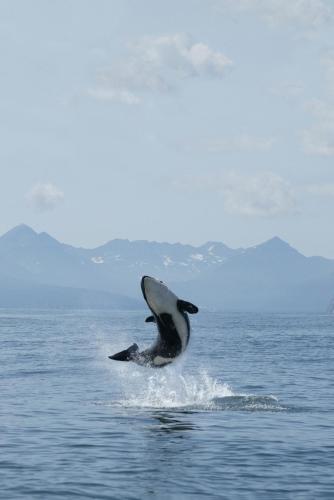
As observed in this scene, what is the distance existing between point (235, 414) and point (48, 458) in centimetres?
1071

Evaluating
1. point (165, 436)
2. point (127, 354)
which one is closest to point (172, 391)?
point (165, 436)

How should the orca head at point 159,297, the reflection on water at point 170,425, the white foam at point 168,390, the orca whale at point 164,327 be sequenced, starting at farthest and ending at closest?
the white foam at point 168,390 < the reflection on water at point 170,425 < the orca whale at point 164,327 < the orca head at point 159,297

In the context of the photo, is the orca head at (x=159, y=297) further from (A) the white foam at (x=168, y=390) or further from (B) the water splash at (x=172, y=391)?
(B) the water splash at (x=172, y=391)

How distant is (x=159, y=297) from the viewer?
26.6 metres

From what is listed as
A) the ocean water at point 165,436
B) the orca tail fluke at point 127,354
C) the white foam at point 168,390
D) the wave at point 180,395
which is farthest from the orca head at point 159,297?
the white foam at point 168,390

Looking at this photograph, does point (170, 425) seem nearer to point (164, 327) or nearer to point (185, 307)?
point (164, 327)

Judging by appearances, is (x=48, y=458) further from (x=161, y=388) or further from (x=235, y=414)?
(x=161, y=388)

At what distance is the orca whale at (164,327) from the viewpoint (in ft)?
86.6

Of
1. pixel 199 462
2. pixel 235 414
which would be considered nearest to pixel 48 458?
pixel 199 462

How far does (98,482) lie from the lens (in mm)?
20688

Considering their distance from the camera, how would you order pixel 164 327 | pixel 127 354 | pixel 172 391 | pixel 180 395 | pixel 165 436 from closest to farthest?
pixel 127 354
pixel 165 436
pixel 164 327
pixel 180 395
pixel 172 391

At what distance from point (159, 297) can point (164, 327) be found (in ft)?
3.85

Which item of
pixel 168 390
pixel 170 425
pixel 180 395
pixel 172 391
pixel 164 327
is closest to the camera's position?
pixel 164 327

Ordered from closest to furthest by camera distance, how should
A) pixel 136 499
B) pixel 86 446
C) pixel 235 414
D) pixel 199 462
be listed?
1. pixel 136 499
2. pixel 199 462
3. pixel 86 446
4. pixel 235 414
